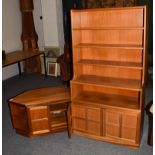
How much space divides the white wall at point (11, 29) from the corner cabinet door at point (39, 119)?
109 inches

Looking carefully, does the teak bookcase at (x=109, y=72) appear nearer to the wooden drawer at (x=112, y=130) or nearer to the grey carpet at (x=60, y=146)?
the wooden drawer at (x=112, y=130)

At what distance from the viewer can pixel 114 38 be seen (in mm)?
2854

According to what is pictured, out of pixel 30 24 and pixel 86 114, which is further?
pixel 30 24

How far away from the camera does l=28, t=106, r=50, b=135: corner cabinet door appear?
2.91 meters

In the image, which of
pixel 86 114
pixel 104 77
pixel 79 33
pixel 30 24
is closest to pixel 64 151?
pixel 86 114

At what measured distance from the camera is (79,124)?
305cm

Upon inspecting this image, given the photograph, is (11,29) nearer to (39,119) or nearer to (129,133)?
(39,119)

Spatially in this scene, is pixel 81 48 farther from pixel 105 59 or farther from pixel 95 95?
pixel 95 95

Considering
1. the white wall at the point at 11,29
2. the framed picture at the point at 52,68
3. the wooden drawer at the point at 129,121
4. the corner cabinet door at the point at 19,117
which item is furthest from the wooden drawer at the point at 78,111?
the white wall at the point at 11,29

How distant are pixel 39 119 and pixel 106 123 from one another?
0.88 metres

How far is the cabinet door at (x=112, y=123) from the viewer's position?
278 cm

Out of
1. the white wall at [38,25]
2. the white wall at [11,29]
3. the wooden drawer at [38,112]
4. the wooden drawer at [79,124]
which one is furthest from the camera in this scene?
the white wall at [38,25]

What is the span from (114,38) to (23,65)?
12.5 ft

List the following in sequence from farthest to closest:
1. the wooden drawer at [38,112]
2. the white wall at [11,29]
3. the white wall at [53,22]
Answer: the white wall at [53,22]
the white wall at [11,29]
the wooden drawer at [38,112]
